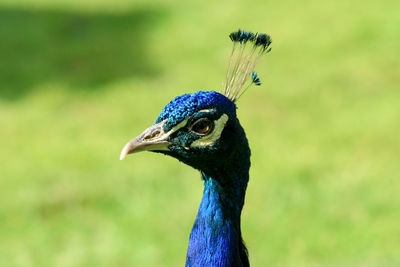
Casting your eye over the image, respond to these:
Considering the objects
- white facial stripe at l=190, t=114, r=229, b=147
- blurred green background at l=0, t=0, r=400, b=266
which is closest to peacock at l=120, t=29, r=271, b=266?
white facial stripe at l=190, t=114, r=229, b=147

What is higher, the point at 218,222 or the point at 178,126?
the point at 178,126

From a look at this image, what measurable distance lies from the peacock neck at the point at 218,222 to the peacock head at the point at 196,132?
0.07 meters

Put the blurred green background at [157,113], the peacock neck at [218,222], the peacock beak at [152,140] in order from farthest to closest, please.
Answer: the blurred green background at [157,113]
the peacock neck at [218,222]
the peacock beak at [152,140]

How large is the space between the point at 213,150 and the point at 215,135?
0.04 meters

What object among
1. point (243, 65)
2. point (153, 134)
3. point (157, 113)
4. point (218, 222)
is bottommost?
point (218, 222)

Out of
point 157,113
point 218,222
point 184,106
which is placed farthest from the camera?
point 157,113

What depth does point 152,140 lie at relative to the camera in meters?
1.51

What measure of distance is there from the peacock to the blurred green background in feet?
5.36

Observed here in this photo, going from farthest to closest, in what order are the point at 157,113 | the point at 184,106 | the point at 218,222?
1. the point at 157,113
2. the point at 218,222
3. the point at 184,106

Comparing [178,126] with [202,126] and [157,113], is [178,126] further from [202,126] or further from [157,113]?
[157,113]

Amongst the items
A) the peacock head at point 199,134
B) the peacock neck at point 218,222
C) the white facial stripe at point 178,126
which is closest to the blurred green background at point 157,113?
the peacock neck at point 218,222

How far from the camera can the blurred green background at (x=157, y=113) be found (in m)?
3.45

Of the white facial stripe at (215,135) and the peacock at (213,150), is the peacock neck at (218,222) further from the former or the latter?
the white facial stripe at (215,135)

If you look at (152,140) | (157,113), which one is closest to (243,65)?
(152,140)
